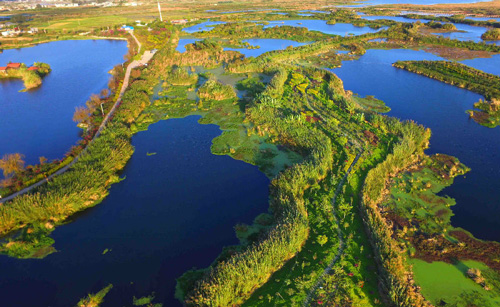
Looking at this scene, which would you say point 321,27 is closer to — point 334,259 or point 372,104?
point 372,104

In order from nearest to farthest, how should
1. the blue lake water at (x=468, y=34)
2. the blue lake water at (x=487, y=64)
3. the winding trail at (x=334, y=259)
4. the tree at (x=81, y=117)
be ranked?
the winding trail at (x=334, y=259), the tree at (x=81, y=117), the blue lake water at (x=487, y=64), the blue lake water at (x=468, y=34)

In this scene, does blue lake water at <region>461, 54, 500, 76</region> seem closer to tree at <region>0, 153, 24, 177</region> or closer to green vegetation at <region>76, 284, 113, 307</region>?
green vegetation at <region>76, 284, 113, 307</region>

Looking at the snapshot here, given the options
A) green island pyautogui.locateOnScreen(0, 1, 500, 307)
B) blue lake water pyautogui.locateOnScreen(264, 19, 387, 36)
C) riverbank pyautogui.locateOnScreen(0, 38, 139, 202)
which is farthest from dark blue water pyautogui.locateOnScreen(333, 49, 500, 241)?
riverbank pyautogui.locateOnScreen(0, 38, 139, 202)

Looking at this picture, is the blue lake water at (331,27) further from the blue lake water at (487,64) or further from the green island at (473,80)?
the green island at (473,80)

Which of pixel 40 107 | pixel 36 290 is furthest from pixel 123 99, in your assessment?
pixel 36 290

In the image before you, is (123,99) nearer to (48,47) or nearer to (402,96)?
(402,96)

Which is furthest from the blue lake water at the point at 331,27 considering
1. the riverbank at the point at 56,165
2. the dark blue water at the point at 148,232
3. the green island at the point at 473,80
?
the dark blue water at the point at 148,232
